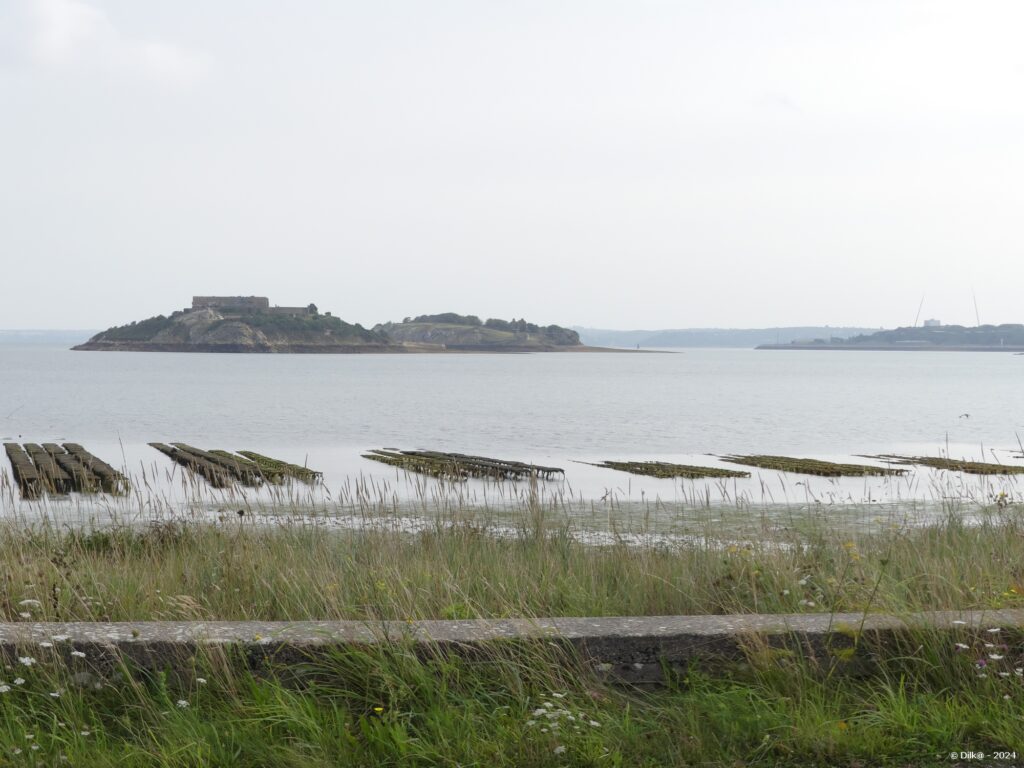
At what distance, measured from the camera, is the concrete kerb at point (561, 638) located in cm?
461

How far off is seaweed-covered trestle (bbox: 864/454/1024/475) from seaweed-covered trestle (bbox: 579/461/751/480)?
19.0ft

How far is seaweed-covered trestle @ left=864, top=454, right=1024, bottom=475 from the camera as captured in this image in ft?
94.0

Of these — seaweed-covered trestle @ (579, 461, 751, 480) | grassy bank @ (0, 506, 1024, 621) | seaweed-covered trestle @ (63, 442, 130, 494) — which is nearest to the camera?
grassy bank @ (0, 506, 1024, 621)

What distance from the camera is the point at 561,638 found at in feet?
15.7

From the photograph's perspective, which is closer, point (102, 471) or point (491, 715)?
point (491, 715)

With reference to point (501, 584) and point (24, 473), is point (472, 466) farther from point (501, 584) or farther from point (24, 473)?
point (501, 584)

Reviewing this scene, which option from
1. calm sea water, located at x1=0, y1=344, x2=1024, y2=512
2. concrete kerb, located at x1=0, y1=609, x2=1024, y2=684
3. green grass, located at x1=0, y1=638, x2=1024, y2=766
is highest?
concrete kerb, located at x1=0, y1=609, x2=1024, y2=684

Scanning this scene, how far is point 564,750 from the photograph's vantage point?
4043mm

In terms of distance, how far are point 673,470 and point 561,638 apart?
2603cm

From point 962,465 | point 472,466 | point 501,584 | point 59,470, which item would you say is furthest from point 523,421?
point 501,584

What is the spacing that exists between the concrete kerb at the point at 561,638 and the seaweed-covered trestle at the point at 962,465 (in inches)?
866

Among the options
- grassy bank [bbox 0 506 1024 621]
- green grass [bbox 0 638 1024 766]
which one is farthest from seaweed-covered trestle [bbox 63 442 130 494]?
green grass [bbox 0 638 1024 766]

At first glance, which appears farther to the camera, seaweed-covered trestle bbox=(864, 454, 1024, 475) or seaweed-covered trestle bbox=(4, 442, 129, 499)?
seaweed-covered trestle bbox=(864, 454, 1024, 475)

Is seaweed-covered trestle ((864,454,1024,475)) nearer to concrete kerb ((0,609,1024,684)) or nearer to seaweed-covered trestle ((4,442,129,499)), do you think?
seaweed-covered trestle ((4,442,129,499))
